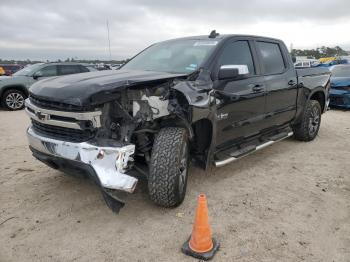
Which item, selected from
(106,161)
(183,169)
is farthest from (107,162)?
(183,169)

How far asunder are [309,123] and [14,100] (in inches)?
355

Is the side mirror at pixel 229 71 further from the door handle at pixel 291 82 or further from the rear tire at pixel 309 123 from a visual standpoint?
the rear tire at pixel 309 123

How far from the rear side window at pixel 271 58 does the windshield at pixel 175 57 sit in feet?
3.32

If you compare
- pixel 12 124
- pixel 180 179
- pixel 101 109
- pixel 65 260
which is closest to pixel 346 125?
pixel 180 179

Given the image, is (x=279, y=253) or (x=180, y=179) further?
(x=180, y=179)

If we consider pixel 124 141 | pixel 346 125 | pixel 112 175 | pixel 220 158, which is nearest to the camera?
pixel 112 175

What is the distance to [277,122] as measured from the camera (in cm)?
523

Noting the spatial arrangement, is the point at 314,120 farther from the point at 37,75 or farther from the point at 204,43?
the point at 37,75

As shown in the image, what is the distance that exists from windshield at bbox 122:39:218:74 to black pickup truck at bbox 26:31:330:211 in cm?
2

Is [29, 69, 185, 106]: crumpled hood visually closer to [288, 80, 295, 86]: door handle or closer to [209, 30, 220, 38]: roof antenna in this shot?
[209, 30, 220, 38]: roof antenna

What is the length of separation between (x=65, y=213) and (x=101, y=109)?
1200 mm

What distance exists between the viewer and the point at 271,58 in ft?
16.8

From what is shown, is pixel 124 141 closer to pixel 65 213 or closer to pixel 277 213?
pixel 65 213

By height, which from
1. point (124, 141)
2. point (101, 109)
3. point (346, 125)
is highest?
point (101, 109)
